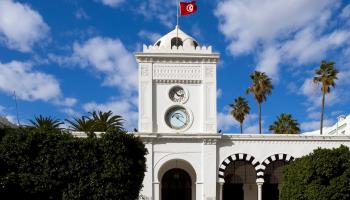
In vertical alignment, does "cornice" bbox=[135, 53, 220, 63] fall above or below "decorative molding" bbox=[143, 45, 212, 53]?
below

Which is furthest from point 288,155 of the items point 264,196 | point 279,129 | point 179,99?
point 279,129

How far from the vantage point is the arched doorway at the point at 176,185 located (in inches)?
1722

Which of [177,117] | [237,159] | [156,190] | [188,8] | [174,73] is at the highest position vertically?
[188,8]

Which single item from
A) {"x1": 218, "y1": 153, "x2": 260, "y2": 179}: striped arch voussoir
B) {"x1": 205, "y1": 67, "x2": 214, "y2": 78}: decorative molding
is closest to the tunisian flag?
{"x1": 205, "y1": 67, "x2": 214, "y2": 78}: decorative molding

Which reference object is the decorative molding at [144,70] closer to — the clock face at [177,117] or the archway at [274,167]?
the clock face at [177,117]

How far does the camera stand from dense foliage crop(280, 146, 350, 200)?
31.3m

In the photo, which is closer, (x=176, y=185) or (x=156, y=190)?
(x=156, y=190)

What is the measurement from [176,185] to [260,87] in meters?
17.7

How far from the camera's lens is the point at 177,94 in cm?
4156

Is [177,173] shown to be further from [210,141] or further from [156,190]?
[210,141]

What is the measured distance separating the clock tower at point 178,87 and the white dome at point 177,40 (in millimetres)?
772

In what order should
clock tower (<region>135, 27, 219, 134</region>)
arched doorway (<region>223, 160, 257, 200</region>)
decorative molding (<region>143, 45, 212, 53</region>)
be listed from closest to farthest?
1. clock tower (<region>135, 27, 219, 134</region>)
2. arched doorway (<region>223, 160, 257, 200</region>)
3. decorative molding (<region>143, 45, 212, 53</region>)

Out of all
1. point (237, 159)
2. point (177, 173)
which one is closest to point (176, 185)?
point (177, 173)

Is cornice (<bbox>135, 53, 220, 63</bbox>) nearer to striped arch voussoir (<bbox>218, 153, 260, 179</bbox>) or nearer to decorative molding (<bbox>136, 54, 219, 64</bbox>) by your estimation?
decorative molding (<bbox>136, 54, 219, 64</bbox>)
